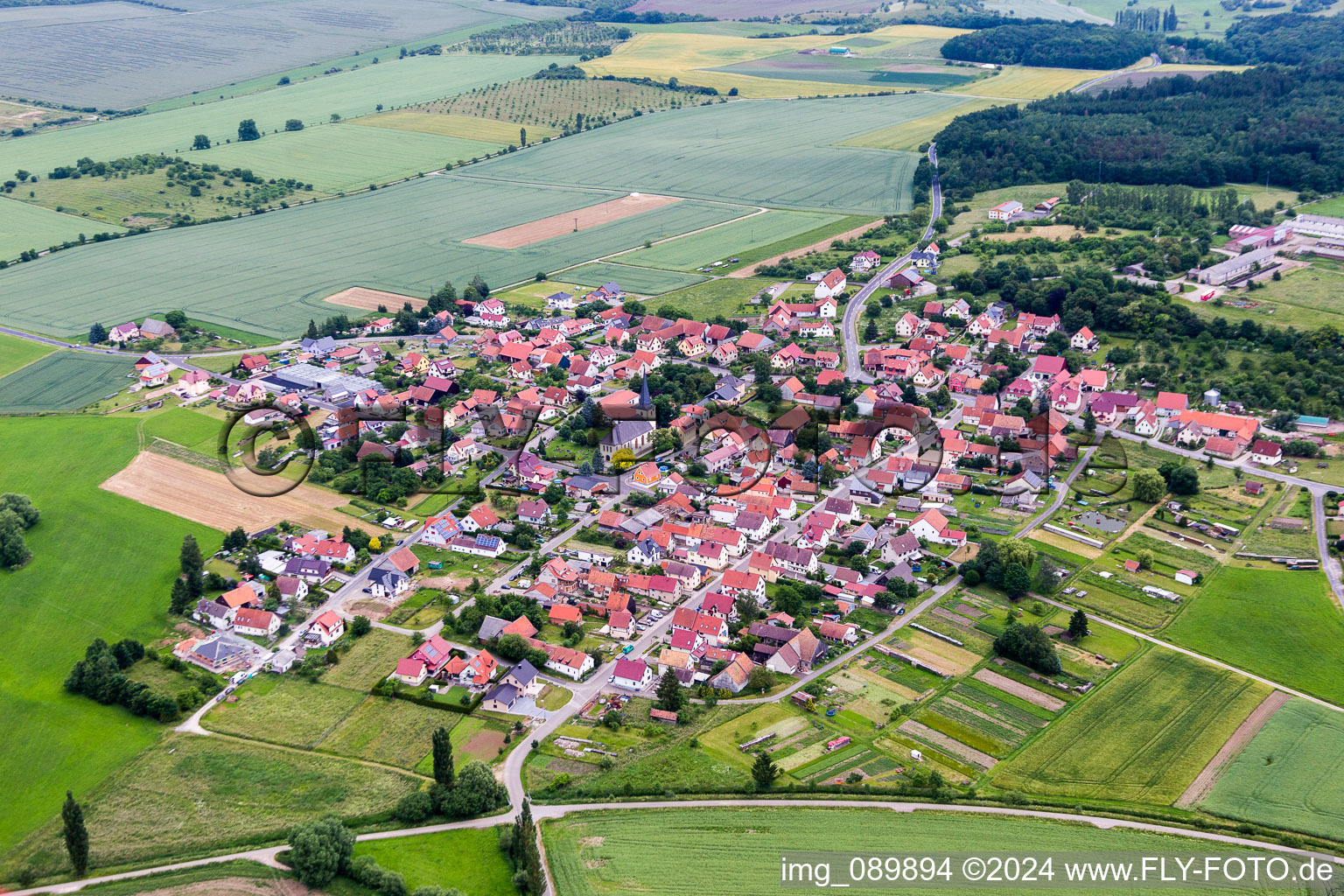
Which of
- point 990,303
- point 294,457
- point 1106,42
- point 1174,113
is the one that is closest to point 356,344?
point 294,457

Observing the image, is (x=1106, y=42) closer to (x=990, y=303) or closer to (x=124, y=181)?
(x=990, y=303)

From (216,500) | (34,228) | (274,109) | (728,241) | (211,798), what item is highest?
(274,109)

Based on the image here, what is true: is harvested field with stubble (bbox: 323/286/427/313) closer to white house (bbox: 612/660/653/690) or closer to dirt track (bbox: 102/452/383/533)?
dirt track (bbox: 102/452/383/533)

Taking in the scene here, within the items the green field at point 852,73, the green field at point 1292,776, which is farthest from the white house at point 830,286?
the green field at point 852,73

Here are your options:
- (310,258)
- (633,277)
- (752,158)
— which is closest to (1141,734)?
(633,277)

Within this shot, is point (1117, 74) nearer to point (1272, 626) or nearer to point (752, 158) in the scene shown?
point (752, 158)

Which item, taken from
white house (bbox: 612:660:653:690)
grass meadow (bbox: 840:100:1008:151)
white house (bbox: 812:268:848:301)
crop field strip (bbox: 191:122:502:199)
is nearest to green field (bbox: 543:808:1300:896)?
white house (bbox: 612:660:653:690)
